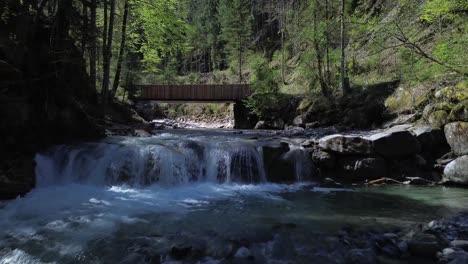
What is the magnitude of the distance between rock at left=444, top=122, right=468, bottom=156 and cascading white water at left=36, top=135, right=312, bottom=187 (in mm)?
4793

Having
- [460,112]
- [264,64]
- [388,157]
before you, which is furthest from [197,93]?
[460,112]

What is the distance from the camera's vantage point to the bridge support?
28703 millimetres

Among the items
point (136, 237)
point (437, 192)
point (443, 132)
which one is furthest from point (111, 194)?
point (443, 132)

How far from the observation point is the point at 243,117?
30.2 meters

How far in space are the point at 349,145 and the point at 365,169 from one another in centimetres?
97

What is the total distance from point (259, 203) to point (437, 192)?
5.35 metres

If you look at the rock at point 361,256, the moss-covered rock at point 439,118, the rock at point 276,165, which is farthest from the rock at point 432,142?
the rock at point 361,256

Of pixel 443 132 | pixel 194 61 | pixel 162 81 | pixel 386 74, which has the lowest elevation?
pixel 443 132

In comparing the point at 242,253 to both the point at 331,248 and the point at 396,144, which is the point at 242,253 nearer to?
the point at 331,248

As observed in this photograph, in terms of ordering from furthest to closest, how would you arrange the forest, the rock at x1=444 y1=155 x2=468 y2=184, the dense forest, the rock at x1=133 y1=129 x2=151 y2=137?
the rock at x1=133 y1=129 x2=151 y2=137, the rock at x1=444 y1=155 x2=468 y2=184, the dense forest, the forest

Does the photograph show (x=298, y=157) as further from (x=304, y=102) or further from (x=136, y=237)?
(x=304, y=102)

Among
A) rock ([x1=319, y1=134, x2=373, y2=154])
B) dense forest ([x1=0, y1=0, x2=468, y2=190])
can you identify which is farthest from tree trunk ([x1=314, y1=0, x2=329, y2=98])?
rock ([x1=319, y1=134, x2=373, y2=154])

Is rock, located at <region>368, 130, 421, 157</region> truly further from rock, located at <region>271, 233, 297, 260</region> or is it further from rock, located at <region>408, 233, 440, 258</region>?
rock, located at <region>271, 233, 297, 260</region>

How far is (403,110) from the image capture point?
A: 16828 mm
